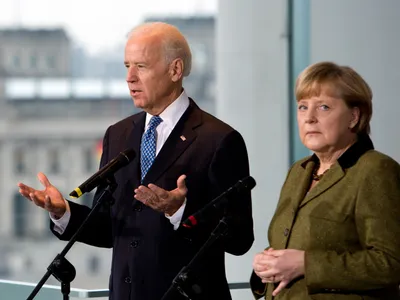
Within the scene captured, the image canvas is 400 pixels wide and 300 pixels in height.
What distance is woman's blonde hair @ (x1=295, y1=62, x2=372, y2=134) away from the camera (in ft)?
8.63

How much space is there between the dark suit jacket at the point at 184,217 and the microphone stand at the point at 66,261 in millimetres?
148

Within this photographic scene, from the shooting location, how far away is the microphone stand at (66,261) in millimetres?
2879

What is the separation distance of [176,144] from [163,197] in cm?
35

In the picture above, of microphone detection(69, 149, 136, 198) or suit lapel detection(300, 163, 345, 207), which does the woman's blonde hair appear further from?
microphone detection(69, 149, 136, 198)

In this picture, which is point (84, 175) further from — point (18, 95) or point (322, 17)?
point (322, 17)

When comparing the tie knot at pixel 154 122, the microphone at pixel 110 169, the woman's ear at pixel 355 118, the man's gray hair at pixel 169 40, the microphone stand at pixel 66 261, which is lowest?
the microphone stand at pixel 66 261

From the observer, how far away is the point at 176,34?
3156 millimetres

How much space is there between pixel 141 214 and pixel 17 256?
6943 mm

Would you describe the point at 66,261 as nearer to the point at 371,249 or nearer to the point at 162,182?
the point at 162,182

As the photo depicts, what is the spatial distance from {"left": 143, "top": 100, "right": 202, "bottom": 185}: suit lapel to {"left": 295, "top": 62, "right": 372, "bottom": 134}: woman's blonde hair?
0.55 metres

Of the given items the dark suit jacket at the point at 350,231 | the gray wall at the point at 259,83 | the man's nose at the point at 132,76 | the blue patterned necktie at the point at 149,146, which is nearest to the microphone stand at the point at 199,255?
the dark suit jacket at the point at 350,231

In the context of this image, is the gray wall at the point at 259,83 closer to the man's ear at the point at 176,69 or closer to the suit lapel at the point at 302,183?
the man's ear at the point at 176,69

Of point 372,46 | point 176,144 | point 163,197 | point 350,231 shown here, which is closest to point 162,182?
point 176,144

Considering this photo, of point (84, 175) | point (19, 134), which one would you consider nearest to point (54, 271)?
point (84, 175)
